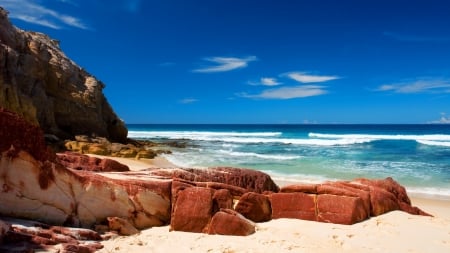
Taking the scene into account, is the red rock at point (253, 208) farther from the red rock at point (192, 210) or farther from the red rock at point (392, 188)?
the red rock at point (392, 188)

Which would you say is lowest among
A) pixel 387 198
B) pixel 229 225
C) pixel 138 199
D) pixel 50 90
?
pixel 229 225

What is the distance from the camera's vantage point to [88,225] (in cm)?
584

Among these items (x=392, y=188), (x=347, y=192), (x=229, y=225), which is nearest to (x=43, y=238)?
(x=229, y=225)

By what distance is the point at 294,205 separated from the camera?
710cm

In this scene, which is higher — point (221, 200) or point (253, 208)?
point (221, 200)

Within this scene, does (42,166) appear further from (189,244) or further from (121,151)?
(121,151)

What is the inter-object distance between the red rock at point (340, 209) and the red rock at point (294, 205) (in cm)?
14

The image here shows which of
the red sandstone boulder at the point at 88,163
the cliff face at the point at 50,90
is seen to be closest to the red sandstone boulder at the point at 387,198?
the red sandstone boulder at the point at 88,163

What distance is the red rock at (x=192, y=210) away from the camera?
6.23 m

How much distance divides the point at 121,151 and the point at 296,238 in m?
15.5

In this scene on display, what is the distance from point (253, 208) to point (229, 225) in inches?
36.9

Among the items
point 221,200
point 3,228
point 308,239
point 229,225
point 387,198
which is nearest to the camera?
point 3,228

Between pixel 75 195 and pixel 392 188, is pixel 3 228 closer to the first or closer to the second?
pixel 75 195

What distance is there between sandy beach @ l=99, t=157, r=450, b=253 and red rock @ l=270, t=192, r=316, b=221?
0.69ft
